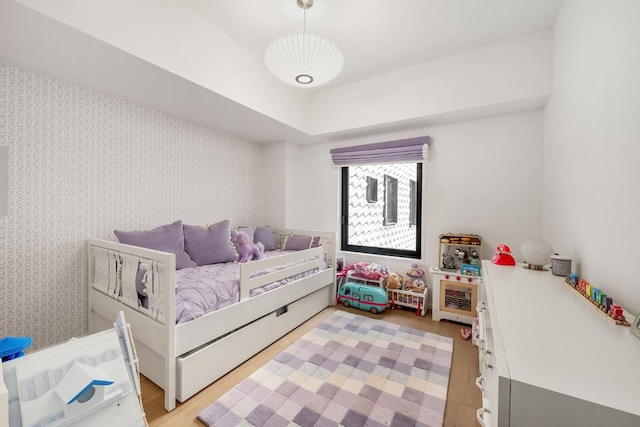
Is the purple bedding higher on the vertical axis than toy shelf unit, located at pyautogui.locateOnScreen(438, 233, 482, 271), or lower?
lower

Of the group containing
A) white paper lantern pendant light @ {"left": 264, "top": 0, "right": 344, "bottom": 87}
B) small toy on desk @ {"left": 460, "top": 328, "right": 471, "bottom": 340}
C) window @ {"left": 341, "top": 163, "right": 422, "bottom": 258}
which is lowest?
small toy on desk @ {"left": 460, "top": 328, "right": 471, "bottom": 340}

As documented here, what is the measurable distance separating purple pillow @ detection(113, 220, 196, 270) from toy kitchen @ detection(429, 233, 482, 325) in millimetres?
2308

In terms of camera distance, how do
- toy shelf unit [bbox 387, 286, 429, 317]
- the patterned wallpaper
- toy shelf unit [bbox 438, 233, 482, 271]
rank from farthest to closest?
toy shelf unit [bbox 387, 286, 429, 317]
toy shelf unit [bbox 438, 233, 482, 271]
the patterned wallpaper

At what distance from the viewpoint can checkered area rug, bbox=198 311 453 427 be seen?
137 cm

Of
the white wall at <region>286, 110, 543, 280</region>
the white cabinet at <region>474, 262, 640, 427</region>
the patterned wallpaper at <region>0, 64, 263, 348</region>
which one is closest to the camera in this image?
the white cabinet at <region>474, 262, 640, 427</region>

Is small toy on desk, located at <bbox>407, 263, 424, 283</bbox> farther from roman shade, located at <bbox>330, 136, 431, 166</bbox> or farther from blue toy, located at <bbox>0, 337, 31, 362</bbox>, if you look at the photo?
blue toy, located at <bbox>0, 337, 31, 362</bbox>

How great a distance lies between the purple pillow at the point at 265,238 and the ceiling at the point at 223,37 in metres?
1.26

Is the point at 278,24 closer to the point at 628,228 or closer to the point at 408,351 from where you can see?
the point at 628,228

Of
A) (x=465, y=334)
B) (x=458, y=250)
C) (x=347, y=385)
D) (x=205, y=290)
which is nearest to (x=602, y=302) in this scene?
(x=347, y=385)

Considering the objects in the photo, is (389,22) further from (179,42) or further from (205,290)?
(205,290)

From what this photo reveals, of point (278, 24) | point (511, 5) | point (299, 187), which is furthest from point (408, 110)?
point (299, 187)

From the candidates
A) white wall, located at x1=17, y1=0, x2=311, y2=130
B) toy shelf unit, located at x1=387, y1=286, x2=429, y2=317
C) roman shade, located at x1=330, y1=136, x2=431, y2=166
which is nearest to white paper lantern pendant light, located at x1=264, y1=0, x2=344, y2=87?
white wall, located at x1=17, y1=0, x2=311, y2=130

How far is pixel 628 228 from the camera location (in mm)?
999

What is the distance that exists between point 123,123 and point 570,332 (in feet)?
9.99
